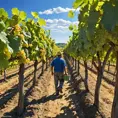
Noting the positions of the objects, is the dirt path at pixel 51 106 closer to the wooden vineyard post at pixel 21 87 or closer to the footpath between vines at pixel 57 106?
the footpath between vines at pixel 57 106

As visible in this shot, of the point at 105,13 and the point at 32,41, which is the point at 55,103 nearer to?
the point at 32,41

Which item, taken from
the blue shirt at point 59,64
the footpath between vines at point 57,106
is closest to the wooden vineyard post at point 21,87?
the footpath between vines at point 57,106

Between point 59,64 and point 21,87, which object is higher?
point 59,64

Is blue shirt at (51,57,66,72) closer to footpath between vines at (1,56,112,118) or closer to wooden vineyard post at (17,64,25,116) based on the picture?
footpath between vines at (1,56,112,118)

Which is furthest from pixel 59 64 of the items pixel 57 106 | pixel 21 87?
pixel 21 87

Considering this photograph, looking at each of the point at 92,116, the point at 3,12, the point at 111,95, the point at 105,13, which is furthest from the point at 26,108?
the point at 105,13

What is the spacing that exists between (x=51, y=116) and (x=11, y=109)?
1711 millimetres

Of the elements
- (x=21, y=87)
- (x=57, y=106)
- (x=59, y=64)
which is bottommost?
(x=57, y=106)

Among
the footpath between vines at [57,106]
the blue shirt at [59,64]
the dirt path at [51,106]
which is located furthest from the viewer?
the blue shirt at [59,64]

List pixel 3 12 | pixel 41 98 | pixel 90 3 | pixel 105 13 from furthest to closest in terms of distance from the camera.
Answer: pixel 41 98 < pixel 3 12 < pixel 90 3 < pixel 105 13

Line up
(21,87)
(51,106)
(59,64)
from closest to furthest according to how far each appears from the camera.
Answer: (21,87)
(51,106)
(59,64)

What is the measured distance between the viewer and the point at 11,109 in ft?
37.8

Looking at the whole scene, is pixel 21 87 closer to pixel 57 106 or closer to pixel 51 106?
pixel 51 106

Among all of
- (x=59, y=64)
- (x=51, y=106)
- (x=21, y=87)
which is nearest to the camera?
(x=21, y=87)
